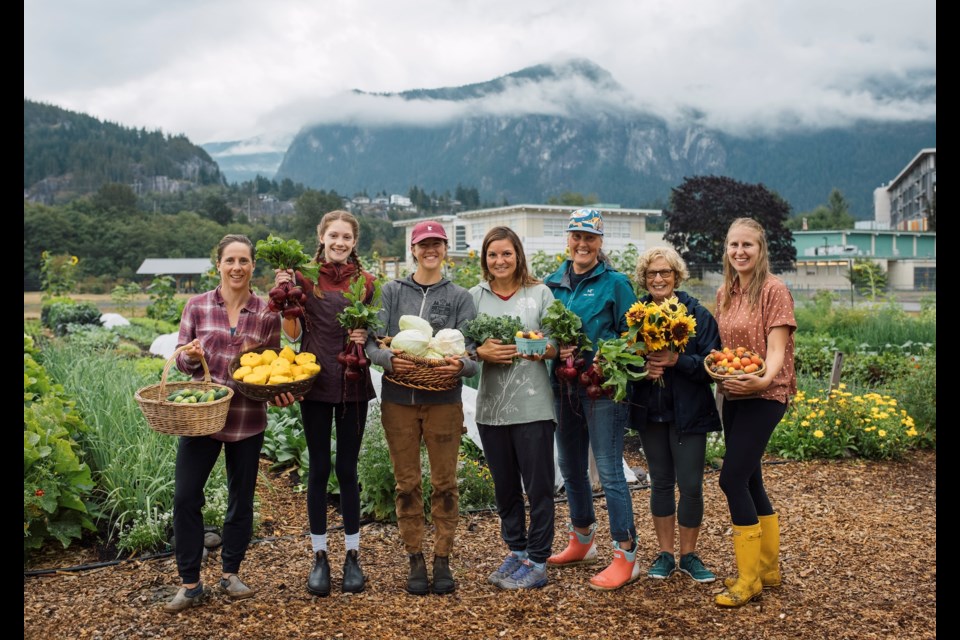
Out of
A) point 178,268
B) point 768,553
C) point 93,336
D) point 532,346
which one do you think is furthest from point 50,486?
point 178,268

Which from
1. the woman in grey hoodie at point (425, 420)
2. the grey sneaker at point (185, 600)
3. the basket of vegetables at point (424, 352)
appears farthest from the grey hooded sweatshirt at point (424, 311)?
the grey sneaker at point (185, 600)

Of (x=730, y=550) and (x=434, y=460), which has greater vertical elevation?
(x=434, y=460)

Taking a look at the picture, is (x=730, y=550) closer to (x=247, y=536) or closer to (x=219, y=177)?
(x=247, y=536)

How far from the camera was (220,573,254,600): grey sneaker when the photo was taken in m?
3.88

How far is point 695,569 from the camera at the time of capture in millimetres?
4133

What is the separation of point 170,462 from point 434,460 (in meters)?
2.24

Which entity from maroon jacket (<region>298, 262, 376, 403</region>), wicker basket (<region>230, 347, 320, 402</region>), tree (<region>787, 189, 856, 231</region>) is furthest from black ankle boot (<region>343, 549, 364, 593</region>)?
tree (<region>787, 189, 856, 231</region>)

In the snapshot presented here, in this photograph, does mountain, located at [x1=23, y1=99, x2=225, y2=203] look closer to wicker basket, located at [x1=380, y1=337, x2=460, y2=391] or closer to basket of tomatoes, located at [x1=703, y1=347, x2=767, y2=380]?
wicker basket, located at [x1=380, y1=337, x2=460, y2=391]

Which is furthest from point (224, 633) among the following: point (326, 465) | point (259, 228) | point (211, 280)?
point (259, 228)

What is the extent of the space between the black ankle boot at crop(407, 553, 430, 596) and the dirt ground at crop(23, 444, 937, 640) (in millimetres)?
66

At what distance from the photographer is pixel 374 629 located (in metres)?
3.55

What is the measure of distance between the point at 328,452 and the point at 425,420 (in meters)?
0.58

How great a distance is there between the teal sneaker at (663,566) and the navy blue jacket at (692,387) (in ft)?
Answer: 2.61

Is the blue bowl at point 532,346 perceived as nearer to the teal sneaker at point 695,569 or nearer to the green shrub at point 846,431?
the teal sneaker at point 695,569
